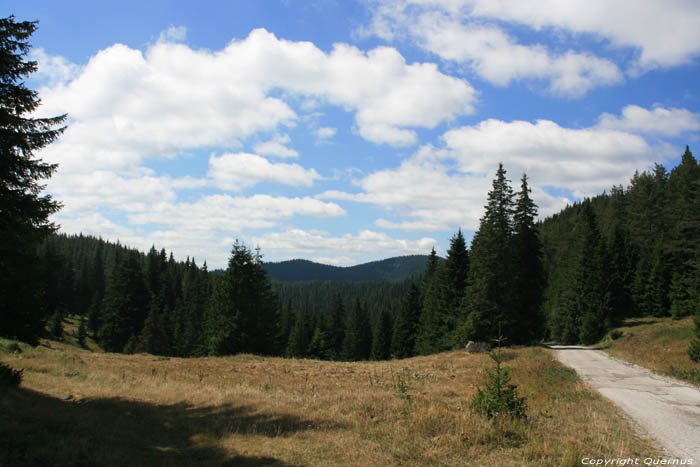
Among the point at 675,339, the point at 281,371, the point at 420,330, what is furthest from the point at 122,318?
the point at 675,339

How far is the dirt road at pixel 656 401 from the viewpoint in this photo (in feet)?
24.5

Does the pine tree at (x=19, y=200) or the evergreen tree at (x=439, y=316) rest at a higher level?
the pine tree at (x=19, y=200)

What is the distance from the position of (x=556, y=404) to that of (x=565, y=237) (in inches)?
2951

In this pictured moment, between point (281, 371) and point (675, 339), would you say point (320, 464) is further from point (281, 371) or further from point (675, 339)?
point (675, 339)

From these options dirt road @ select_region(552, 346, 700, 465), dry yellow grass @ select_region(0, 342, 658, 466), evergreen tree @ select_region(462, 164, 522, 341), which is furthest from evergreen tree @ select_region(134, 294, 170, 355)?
dirt road @ select_region(552, 346, 700, 465)

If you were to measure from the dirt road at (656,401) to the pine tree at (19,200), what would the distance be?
1609 cm

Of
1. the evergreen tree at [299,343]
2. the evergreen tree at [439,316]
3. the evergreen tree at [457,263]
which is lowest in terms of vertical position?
the evergreen tree at [299,343]

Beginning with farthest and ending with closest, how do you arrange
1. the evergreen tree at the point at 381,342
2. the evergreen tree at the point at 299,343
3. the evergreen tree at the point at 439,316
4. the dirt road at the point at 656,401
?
1. the evergreen tree at the point at 299,343
2. the evergreen tree at the point at 381,342
3. the evergreen tree at the point at 439,316
4. the dirt road at the point at 656,401

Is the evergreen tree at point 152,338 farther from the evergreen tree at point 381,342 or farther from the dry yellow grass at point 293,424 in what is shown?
the dry yellow grass at point 293,424

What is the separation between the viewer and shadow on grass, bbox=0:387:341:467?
689 cm

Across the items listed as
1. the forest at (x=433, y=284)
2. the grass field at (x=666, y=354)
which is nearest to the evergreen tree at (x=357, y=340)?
the forest at (x=433, y=284)

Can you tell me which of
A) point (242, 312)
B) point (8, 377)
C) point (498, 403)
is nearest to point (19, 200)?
point (8, 377)

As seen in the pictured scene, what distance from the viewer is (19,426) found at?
7.53 meters

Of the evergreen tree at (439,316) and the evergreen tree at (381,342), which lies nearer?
the evergreen tree at (439,316)
